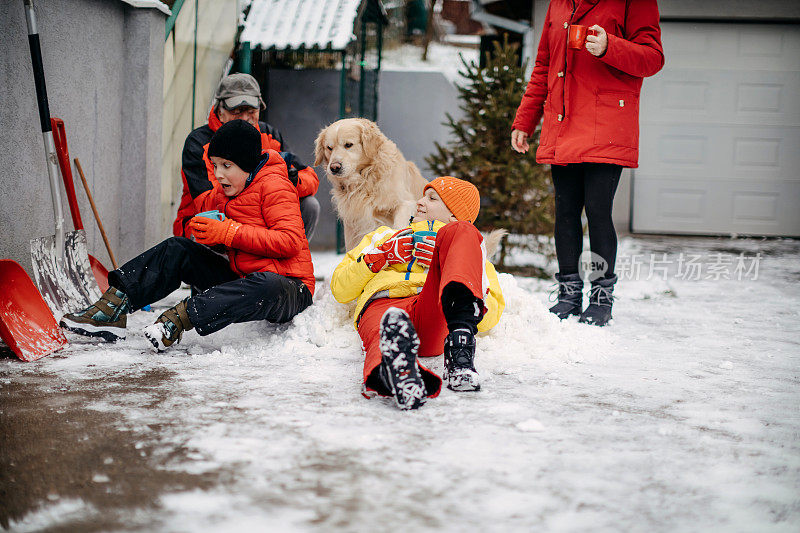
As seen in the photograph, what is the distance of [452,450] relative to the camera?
196cm

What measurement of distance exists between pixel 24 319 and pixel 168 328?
1.95 ft

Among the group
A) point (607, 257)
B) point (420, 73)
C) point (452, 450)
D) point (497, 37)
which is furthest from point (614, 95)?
Result: point (497, 37)

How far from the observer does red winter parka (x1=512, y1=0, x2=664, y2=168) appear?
12.4 ft

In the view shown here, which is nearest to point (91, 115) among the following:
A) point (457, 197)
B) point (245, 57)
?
point (245, 57)

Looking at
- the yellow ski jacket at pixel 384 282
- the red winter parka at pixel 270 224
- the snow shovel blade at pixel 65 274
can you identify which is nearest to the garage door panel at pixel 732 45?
the yellow ski jacket at pixel 384 282

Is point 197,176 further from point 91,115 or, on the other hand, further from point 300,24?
point 300,24

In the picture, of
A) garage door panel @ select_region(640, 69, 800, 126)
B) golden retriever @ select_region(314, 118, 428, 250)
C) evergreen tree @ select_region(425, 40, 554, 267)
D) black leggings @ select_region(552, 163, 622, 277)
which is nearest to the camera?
black leggings @ select_region(552, 163, 622, 277)

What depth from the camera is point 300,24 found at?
6.66 metres

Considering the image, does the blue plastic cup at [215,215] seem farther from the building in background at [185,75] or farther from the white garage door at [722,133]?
the white garage door at [722,133]

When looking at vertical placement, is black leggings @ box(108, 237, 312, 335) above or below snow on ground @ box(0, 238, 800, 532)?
above

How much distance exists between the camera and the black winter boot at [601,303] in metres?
3.92

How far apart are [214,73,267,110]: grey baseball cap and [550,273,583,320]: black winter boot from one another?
201 centimetres

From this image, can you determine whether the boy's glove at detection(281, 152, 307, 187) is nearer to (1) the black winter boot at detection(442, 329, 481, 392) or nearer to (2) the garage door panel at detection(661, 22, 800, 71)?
(1) the black winter boot at detection(442, 329, 481, 392)

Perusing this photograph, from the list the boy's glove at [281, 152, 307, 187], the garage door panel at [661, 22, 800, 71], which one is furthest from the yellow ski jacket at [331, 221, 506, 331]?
the garage door panel at [661, 22, 800, 71]
